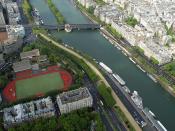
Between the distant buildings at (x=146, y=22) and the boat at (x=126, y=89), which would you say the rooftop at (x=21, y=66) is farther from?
the distant buildings at (x=146, y=22)

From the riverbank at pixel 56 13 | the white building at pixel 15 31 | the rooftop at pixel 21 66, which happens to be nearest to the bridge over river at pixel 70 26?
the riverbank at pixel 56 13

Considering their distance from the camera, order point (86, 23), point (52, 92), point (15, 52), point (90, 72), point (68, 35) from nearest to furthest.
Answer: point (52, 92), point (90, 72), point (15, 52), point (68, 35), point (86, 23)

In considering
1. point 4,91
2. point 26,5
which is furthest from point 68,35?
point 4,91

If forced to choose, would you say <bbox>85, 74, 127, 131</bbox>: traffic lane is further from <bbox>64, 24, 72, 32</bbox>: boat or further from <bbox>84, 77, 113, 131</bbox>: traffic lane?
<bbox>64, 24, 72, 32</bbox>: boat

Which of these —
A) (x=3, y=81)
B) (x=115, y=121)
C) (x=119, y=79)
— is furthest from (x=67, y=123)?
Answer: (x=3, y=81)

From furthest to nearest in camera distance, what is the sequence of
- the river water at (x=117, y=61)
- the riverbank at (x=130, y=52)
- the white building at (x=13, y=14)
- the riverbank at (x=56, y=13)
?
the riverbank at (x=56, y=13) < the white building at (x=13, y=14) < the riverbank at (x=130, y=52) < the river water at (x=117, y=61)

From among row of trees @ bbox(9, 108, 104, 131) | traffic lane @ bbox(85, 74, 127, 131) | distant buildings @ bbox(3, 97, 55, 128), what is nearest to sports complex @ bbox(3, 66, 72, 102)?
distant buildings @ bbox(3, 97, 55, 128)

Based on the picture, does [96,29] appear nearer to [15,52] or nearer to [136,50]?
[136,50]
